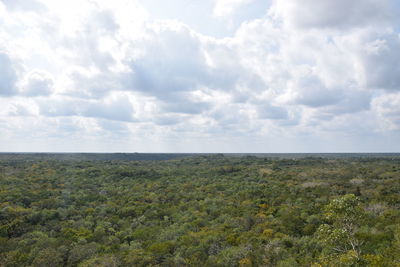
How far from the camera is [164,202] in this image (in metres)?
37.2

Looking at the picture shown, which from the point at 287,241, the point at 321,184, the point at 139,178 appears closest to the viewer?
the point at 287,241

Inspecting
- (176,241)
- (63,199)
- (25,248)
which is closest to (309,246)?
(176,241)

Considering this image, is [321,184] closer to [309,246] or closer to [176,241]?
[309,246]

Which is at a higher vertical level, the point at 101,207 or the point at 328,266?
the point at 328,266

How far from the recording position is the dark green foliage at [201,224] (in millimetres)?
15742

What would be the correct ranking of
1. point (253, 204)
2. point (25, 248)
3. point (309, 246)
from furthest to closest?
point (253, 204)
point (25, 248)
point (309, 246)

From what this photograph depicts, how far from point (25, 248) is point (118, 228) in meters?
8.40

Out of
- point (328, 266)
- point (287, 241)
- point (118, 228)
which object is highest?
point (328, 266)

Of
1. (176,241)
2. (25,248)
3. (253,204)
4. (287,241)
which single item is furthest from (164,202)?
(287,241)

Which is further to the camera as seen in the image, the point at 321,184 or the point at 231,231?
the point at 321,184

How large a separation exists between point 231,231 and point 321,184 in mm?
21268

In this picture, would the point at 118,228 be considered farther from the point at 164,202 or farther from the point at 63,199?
the point at 63,199

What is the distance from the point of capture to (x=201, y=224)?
27.0m

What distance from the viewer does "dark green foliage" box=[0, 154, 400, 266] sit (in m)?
15.7
